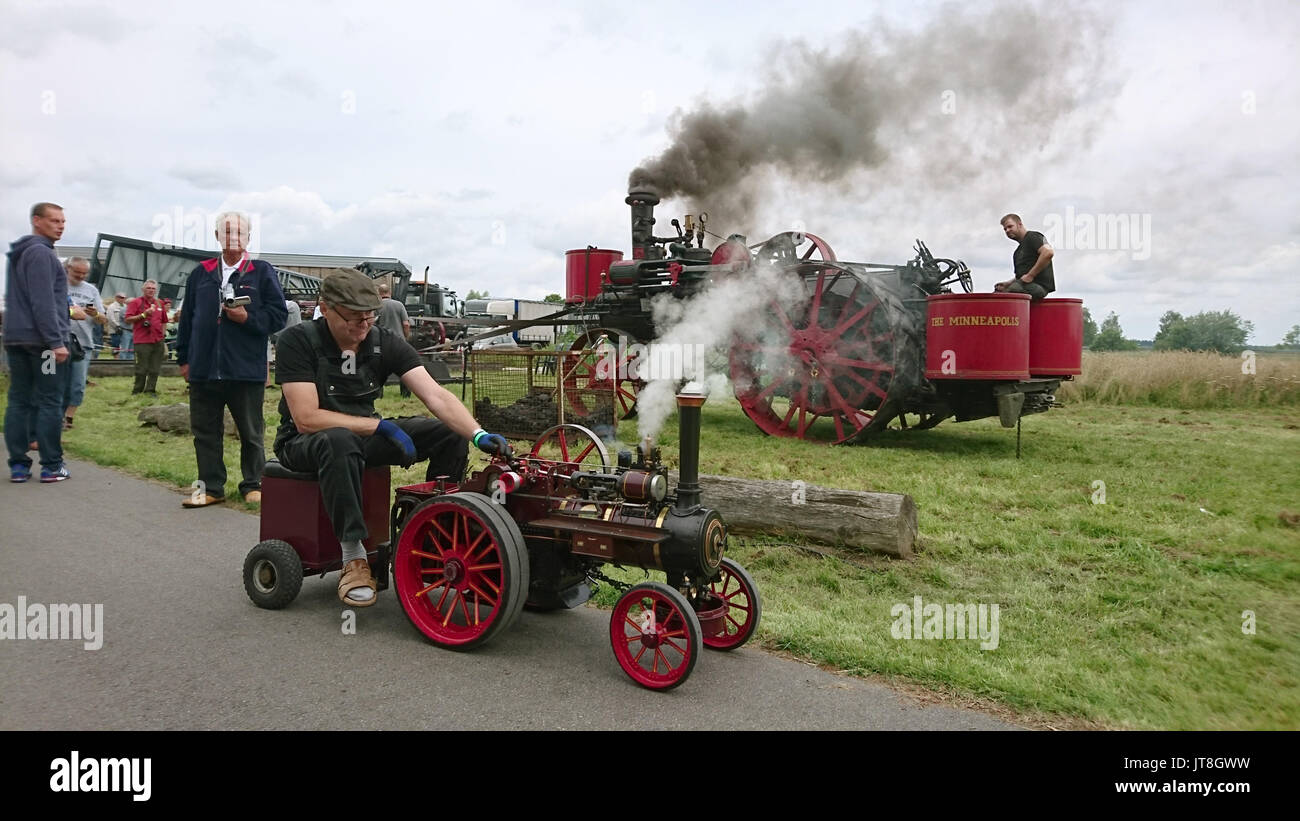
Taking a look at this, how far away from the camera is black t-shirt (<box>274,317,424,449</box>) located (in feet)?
12.0

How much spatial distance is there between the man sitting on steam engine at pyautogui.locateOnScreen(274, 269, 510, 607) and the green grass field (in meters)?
1.66

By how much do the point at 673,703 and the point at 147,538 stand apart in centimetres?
361

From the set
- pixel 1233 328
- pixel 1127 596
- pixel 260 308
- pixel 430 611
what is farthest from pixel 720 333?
pixel 1233 328

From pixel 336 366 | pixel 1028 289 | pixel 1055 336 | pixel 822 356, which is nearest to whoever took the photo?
pixel 336 366

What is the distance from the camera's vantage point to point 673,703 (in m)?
2.85

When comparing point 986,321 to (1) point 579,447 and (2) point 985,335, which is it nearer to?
(2) point 985,335

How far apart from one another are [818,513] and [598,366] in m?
5.69

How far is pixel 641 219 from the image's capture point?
10836mm

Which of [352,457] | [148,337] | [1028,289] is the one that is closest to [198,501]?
[352,457]

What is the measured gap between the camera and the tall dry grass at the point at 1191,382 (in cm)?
1339

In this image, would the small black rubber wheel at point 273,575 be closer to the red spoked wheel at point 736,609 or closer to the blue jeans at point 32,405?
the red spoked wheel at point 736,609

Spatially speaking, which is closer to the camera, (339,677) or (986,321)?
(339,677)

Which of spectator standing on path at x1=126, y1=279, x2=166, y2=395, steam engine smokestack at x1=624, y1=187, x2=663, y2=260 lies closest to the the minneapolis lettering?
steam engine smokestack at x1=624, y1=187, x2=663, y2=260

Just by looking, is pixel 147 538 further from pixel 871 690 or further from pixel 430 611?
pixel 871 690
